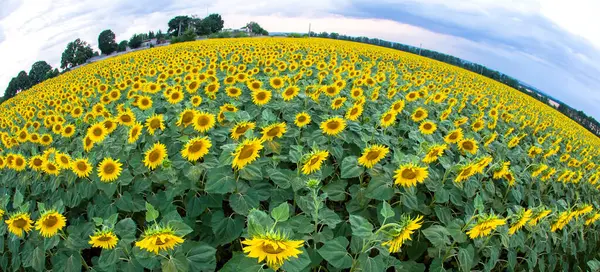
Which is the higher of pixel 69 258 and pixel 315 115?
pixel 315 115

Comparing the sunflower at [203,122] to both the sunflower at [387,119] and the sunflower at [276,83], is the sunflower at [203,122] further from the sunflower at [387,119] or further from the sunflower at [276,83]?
the sunflower at [276,83]

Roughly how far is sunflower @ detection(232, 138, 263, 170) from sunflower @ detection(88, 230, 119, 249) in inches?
34.9

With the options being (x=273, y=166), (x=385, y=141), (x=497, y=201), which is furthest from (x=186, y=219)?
(x=497, y=201)

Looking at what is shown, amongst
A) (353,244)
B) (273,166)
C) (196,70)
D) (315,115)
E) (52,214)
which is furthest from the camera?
(196,70)

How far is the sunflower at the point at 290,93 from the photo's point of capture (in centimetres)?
504

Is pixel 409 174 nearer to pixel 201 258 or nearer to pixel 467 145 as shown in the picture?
pixel 201 258

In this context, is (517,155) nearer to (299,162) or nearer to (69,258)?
(299,162)

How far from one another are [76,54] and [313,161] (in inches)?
3098

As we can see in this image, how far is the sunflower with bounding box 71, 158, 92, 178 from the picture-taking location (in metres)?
3.30

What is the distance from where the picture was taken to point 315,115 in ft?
15.6

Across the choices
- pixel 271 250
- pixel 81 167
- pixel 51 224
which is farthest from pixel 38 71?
pixel 271 250

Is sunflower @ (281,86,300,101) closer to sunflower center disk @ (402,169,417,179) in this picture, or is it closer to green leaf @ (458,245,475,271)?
sunflower center disk @ (402,169,417,179)

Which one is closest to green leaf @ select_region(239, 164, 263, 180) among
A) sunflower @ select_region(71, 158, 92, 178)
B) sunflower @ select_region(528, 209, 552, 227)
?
sunflower @ select_region(71, 158, 92, 178)

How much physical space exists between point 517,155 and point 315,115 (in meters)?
3.20
